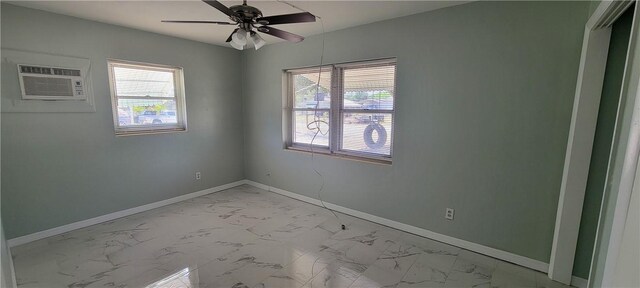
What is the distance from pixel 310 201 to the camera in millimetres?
4039

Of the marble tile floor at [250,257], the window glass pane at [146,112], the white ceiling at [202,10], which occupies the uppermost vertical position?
Answer: the white ceiling at [202,10]

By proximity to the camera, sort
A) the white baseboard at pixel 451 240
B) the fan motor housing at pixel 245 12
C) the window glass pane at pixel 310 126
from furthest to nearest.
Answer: the window glass pane at pixel 310 126
the white baseboard at pixel 451 240
the fan motor housing at pixel 245 12

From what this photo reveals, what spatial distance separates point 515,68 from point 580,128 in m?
0.68

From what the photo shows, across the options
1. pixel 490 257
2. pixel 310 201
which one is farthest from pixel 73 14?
pixel 490 257

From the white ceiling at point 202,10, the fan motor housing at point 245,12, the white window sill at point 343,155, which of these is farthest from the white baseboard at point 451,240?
the fan motor housing at point 245,12

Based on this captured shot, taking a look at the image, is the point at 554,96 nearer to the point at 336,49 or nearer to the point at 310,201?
the point at 336,49

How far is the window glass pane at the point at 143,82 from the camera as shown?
341cm

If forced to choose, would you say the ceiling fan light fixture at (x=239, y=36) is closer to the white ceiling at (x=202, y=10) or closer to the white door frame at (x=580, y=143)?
the white ceiling at (x=202, y=10)

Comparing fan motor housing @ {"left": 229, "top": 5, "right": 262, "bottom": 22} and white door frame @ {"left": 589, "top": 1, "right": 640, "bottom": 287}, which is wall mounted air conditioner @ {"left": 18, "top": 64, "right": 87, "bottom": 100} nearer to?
fan motor housing @ {"left": 229, "top": 5, "right": 262, "bottom": 22}

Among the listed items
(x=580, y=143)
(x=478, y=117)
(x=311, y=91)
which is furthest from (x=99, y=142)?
(x=580, y=143)

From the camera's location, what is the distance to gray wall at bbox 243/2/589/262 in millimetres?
2219

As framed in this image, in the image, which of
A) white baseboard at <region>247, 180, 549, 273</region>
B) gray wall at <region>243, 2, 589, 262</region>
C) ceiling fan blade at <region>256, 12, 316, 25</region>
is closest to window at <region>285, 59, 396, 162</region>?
gray wall at <region>243, 2, 589, 262</region>

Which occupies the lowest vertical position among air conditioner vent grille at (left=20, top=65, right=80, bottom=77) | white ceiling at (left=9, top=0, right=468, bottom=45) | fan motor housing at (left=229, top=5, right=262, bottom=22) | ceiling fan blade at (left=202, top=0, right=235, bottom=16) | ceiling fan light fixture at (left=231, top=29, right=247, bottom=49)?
air conditioner vent grille at (left=20, top=65, right=80, bottom=77)

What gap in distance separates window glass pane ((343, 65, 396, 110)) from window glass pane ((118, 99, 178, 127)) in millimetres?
2603
